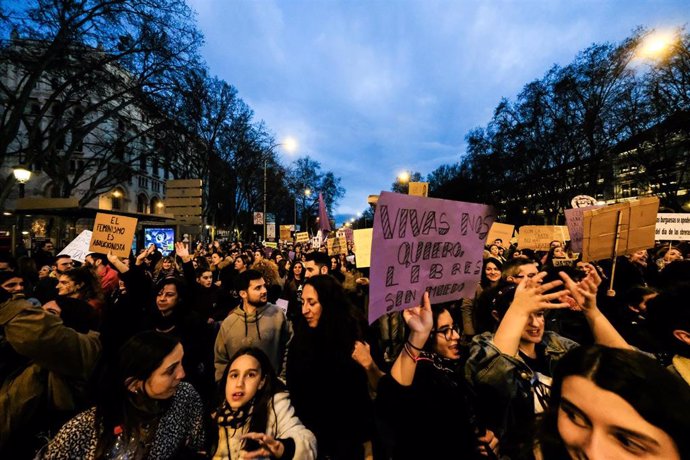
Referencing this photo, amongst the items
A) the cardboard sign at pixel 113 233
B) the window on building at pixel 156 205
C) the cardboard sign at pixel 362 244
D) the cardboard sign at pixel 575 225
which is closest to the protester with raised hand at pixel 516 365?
the cardboard sign at pixel 362 244

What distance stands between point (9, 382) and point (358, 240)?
16.3 ft

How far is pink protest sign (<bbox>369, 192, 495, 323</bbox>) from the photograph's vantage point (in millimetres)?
1920

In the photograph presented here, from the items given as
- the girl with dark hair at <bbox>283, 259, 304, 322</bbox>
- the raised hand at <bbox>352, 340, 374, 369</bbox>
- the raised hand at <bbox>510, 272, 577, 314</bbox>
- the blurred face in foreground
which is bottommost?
the girl with dark hair at <bbox>283, 259, 304, 322</bbox>

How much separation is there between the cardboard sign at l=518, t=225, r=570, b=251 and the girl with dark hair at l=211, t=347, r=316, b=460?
9357 mm

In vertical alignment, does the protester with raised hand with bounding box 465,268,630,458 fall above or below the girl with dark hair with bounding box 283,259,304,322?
above

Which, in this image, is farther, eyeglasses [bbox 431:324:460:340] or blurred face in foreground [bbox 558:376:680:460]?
eyeglasses [bbox 431:324:460:340]

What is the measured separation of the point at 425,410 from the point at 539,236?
9.69 meters

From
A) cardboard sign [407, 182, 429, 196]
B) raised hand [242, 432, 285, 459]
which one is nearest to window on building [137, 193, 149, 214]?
cardboard sign [407, 182, 429, 196]

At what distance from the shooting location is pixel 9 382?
79.3 inches

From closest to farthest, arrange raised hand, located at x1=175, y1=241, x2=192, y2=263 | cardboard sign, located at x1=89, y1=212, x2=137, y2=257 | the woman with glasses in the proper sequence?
1. the woman with glasses
2. raised hand, located at x1=175, y1=241, x2=192, y2=263
3. cardboard sign, located at x1=89, y1=212, x2=137, y2=257

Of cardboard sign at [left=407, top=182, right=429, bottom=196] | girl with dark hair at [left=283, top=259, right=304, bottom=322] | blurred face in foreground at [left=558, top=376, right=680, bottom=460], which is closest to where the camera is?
blurred face in foreground at [left=558, top=376, right=680, bottom=460]

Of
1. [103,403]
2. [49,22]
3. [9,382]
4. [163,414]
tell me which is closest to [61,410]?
[9,382]

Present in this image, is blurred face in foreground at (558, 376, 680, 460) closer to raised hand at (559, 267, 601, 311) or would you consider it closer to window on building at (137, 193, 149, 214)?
raised hand at (559, 267, 601, 311)

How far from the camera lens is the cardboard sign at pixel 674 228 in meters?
8.01
